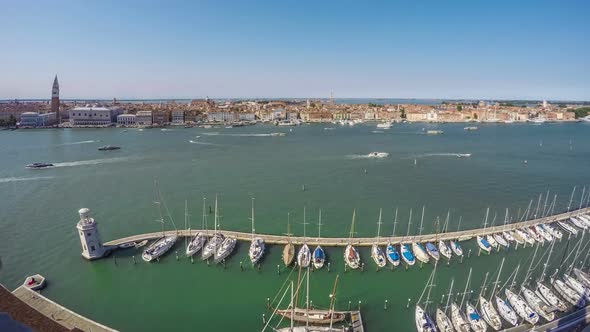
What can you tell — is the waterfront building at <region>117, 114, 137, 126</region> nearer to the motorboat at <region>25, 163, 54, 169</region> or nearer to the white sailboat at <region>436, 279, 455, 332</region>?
the motorboat at <region>25, 163, 54, 169</region>

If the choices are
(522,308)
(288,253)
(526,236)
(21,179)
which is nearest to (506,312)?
(522,308)

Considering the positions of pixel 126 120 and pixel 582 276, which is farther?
pixel 126 120

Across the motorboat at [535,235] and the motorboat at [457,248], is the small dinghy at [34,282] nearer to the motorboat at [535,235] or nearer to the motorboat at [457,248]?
the motorboat at [457,248]

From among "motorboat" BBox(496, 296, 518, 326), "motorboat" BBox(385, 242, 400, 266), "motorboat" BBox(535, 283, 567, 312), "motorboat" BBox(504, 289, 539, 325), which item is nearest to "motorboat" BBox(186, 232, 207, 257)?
"motorboat" BBox(385, 242, 400, 266)

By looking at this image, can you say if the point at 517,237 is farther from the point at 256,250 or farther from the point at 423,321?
the point at 256,250

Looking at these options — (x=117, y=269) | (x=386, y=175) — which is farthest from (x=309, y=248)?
(x=386, y=175)

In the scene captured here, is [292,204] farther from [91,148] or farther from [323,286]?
[91,148]
